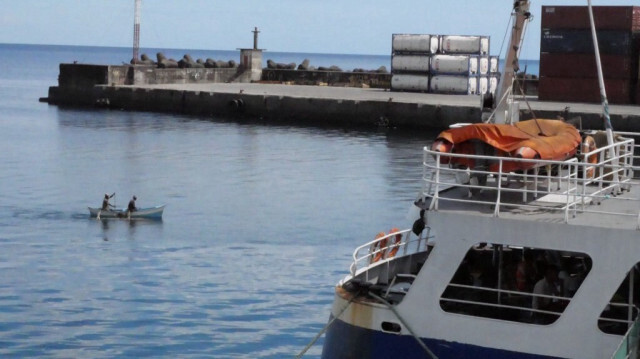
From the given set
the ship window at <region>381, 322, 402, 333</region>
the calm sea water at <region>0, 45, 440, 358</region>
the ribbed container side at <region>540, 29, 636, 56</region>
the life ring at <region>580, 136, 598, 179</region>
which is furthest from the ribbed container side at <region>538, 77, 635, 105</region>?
the ship window at <region>381, 322, 402, 333</region>

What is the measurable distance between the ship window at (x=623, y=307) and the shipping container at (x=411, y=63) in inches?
2519

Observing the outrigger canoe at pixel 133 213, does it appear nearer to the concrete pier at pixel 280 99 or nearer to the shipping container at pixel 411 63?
the concrete pier at pixel 280 99

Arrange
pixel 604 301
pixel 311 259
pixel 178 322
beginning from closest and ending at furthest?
1. pixel 604 301
2. pixel 178 322
3. pixel 311 259

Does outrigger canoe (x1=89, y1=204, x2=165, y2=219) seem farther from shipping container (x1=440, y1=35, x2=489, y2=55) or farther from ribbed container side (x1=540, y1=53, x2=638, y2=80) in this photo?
shipping container (x1=440, y1=35, x2=489, y2=55)

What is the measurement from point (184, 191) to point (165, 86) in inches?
1607

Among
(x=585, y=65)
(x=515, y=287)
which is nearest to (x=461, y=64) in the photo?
(x=585, y=65)

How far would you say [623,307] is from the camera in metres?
14.6

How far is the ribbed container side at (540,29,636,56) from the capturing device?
210 feet

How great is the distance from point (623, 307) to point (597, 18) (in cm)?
5311

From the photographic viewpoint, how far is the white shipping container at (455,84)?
77750mm

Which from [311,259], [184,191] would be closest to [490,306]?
[311,259]

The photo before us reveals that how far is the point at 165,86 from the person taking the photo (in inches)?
3351

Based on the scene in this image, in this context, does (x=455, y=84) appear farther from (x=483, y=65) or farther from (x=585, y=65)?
(x=585, y=65)

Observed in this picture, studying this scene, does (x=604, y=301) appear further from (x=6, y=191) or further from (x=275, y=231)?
(x=6, y=191)
